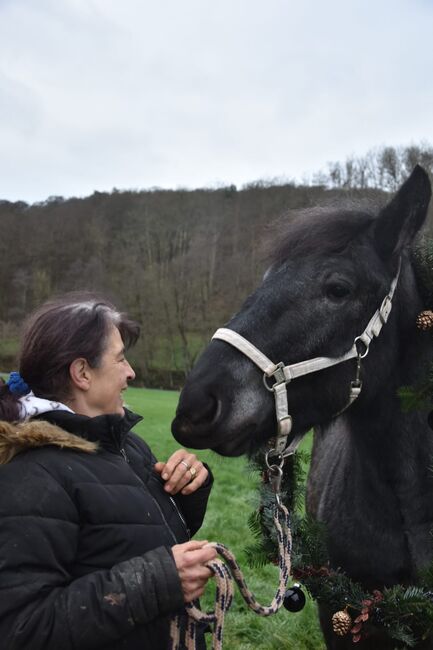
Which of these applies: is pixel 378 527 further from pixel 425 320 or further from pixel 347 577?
pixel 425 320

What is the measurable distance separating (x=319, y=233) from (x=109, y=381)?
1250 mm

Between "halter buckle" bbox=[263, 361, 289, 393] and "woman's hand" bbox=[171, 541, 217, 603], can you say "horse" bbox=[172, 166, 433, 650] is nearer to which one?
"halter buckle" bbox=[263, 361, 289, 393]

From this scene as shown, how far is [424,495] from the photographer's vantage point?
9.33 ft

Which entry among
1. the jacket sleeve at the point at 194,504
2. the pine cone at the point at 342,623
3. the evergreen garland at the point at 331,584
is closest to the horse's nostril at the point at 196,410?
the jacket sleeve at the point at 194,504

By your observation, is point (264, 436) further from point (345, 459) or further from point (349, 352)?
point (345, 459)

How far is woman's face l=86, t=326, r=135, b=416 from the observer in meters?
2.19

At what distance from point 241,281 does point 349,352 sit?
40.4 metres

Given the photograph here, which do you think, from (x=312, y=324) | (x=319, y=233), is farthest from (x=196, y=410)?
(x=319, y=233)

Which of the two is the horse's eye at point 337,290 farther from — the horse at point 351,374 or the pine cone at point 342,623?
the pine cone at point 342,623

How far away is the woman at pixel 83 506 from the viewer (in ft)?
5.50

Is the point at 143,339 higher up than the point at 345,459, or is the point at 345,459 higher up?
the point at 345,459

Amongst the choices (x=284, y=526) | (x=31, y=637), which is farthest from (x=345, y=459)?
(x=31, y=637)

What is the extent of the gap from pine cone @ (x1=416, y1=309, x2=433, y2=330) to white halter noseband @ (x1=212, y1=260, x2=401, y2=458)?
17 cm

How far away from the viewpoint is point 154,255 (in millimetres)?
59438
